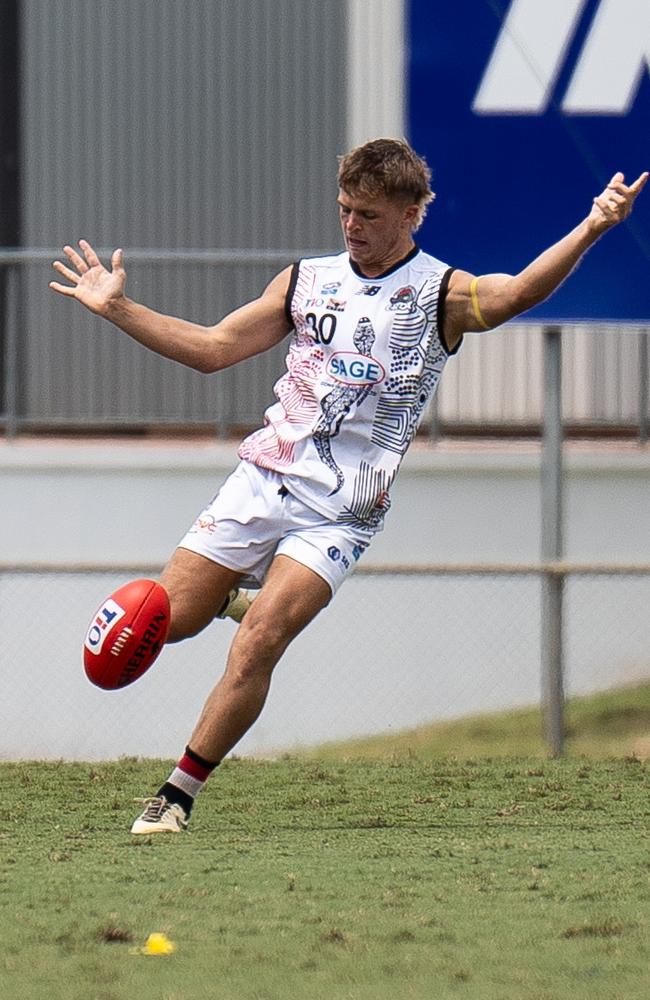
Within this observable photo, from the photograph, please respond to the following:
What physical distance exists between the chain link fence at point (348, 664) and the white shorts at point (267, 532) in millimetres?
3025

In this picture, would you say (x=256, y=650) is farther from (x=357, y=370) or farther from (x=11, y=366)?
(x=11, y=366)

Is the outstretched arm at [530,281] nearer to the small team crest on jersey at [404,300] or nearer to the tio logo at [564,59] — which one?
the small team crest on jersey at [404,300]

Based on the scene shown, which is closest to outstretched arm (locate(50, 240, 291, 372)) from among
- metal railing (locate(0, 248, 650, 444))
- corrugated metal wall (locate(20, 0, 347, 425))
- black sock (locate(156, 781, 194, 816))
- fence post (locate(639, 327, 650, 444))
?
black sock (locate(156, 781, 194, 816))

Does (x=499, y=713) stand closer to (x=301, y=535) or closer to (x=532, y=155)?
(x=532, y=155)

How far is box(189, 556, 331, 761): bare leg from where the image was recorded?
18.2 feet

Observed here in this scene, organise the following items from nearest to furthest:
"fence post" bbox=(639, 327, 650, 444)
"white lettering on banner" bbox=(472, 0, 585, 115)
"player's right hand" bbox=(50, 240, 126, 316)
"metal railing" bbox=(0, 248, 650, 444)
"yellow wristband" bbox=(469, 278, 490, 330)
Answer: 1. "player's right hand" bbox=(50, 240, 126, 316)
2. "yellow wristband" bbox=(469, 278, 490, 330)
3. "white lettering on banner" bbox=(472, 0, 585, 115)
4. "metal railing" bbox=(0, 248, 650, 444)
5. "fence post" bbox=(639, 327, 650, 444)

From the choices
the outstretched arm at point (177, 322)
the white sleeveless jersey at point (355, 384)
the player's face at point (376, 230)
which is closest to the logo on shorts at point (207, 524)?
the white sleeveless jersey at point (355, 384)

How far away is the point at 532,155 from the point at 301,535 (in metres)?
2.96

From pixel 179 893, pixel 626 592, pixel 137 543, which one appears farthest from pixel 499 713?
pixel 179 893

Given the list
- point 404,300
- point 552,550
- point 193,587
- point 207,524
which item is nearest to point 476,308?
point 404,300

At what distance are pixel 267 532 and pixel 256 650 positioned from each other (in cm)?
35

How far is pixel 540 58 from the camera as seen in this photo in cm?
804

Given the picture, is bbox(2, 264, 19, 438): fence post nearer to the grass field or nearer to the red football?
the grass field

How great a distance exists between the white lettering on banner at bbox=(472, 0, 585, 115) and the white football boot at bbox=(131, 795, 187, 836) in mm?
3533
